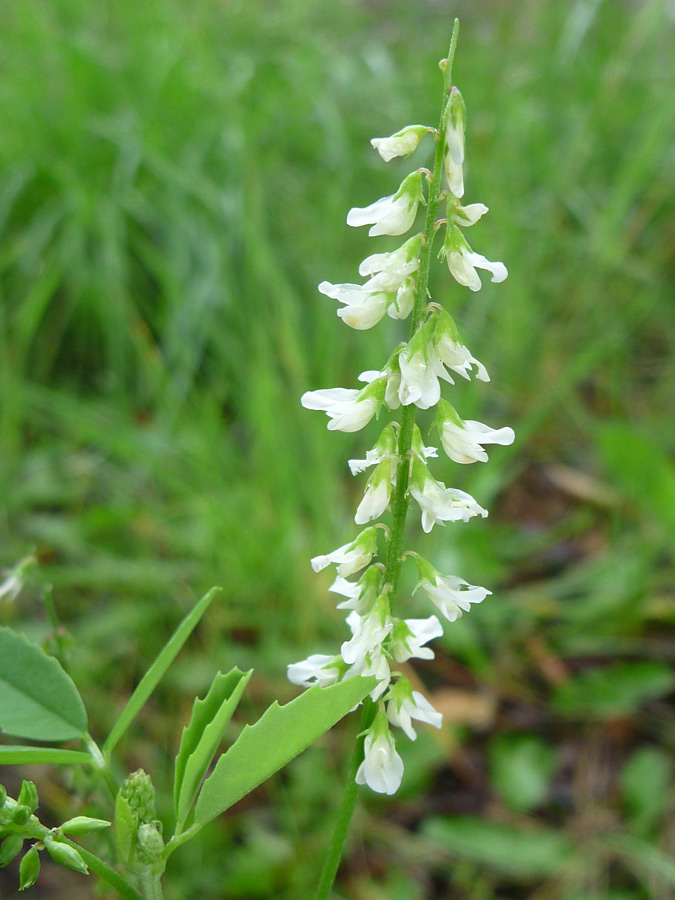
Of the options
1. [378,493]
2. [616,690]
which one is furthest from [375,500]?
[616,690]

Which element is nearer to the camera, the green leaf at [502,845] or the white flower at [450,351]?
the white flower at [450,351]

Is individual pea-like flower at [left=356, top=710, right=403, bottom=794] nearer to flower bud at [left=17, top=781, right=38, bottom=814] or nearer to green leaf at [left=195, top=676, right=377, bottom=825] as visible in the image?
green leaf at [left=195, top=676, right=377, bottom=825]

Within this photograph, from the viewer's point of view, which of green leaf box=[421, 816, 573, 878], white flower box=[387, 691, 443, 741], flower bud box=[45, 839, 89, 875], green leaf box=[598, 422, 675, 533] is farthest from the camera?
green leaf box=[598, 422, 675, 533]

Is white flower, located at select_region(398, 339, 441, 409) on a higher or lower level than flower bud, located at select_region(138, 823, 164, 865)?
higher

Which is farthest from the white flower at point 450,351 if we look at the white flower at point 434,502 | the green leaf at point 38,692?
the green leaf at point 38,692

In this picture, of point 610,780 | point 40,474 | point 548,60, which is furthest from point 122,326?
point 548,60

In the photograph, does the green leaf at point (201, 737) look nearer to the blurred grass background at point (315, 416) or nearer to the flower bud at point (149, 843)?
the flower bud at point (149, 843)

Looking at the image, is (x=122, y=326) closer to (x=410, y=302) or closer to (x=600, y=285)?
(x=600, y=285)

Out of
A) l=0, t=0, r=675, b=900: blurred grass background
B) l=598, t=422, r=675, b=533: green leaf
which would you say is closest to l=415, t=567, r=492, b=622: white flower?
l=0, t=0, r=675, b=900: blurred grass background
